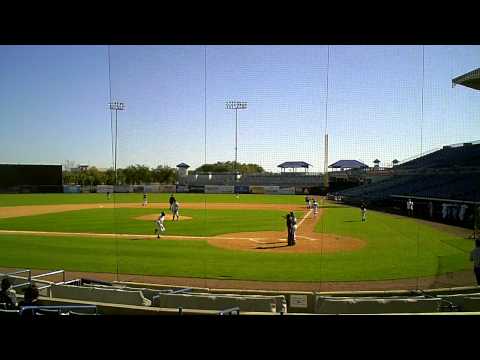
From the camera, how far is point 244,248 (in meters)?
12.7

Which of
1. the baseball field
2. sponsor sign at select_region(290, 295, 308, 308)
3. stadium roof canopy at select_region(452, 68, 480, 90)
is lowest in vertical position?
the baseball field

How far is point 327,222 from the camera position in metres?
19.2

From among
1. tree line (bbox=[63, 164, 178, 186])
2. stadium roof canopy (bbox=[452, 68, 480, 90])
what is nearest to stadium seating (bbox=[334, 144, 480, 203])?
stadium roof canopy (bbox=[452, 68, 480, 90])

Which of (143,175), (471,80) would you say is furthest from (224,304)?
(143,175)

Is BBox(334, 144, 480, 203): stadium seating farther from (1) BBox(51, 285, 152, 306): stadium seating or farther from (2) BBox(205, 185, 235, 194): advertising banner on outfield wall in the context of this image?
(1) BBox(51, 285, 152, 306): stadium seating

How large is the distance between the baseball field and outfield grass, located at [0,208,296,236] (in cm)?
5

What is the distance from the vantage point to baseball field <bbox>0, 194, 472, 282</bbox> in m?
9.82

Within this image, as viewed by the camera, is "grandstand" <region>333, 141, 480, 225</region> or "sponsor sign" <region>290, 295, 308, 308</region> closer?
"sponsor sign" <region>290, 295, 308, 308</region>

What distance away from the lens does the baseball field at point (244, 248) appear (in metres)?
9.82
